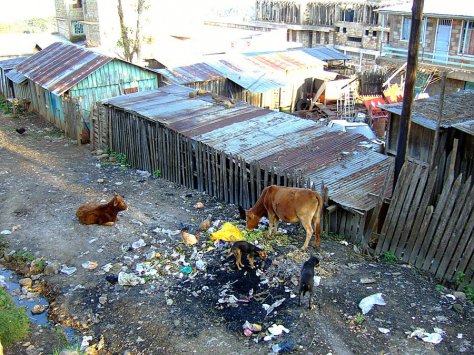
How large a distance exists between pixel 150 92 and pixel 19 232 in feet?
24.7

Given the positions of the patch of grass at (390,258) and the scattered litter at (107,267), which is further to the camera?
the scattered litter at (107,267)

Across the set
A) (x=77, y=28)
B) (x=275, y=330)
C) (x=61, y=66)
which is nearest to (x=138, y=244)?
(x=275, y=330)

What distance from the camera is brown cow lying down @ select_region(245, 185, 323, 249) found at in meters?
8.36

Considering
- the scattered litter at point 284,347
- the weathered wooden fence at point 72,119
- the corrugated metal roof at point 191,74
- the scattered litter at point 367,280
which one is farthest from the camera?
the corrugated metal roof at point 191,74

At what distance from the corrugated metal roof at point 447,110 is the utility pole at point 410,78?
146 cm

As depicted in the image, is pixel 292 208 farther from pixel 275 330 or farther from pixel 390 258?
pixel 275 330

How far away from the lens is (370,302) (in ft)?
23.0

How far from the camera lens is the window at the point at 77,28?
115 feet

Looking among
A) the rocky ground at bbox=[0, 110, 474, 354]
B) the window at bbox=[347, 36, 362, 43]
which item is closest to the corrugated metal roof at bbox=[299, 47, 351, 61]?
the rocky ground at bbox=[0, 110, 474, 354]

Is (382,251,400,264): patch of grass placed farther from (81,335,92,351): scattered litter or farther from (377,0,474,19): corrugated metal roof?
(377,0,474,19): corrugated metal roof

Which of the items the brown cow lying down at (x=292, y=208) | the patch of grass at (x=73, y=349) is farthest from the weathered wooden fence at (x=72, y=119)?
the patch of grass at (x=73, y=349)

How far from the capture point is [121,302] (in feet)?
24.8

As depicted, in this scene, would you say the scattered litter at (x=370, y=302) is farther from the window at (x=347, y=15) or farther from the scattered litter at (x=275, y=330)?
the window at (x=347, y=15)

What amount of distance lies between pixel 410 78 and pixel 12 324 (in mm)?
7027
